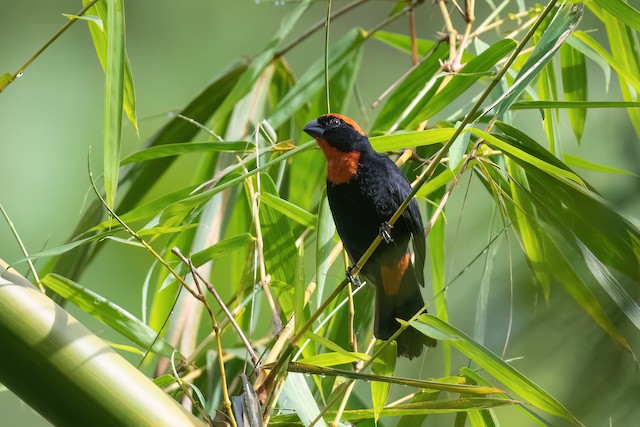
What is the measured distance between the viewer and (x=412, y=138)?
1.43 m

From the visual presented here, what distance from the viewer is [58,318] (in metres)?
1.07

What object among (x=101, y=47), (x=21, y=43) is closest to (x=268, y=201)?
(x=101, y=47)

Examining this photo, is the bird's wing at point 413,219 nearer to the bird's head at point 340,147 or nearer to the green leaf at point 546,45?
the bird's head at point 340,147

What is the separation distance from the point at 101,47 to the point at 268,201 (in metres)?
0.45

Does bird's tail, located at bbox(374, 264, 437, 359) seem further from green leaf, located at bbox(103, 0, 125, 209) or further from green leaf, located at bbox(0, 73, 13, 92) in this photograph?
green leaf, located at bbox(0, 73, 13, 92)

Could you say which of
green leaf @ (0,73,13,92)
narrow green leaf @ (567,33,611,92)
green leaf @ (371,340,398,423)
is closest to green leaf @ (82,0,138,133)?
green leaf @ (0,73,13,92)

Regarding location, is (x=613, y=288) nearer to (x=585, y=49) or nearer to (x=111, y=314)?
(x=585, y=49)

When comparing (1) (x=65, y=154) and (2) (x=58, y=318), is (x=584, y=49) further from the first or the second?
(1) (x=65, y=154)

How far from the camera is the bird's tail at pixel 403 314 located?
5.49 feet

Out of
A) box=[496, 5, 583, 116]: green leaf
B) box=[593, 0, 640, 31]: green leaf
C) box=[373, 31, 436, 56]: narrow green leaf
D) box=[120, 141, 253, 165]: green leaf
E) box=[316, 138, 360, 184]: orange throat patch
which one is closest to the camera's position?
box=[496, 5, 583, 116]: green leaf

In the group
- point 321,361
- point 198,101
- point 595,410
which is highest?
point 198,101

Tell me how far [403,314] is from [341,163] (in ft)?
1.34

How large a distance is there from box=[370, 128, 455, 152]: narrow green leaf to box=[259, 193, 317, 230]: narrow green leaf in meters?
0.20

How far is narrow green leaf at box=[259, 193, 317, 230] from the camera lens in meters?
1.51
